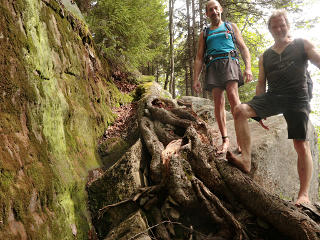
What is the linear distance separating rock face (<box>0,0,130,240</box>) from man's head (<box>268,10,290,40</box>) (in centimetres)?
336

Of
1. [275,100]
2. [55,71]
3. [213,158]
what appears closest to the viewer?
[275,100]

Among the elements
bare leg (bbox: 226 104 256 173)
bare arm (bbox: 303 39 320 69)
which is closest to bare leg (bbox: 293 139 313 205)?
bare leg (bbox: 226 104 256 173)

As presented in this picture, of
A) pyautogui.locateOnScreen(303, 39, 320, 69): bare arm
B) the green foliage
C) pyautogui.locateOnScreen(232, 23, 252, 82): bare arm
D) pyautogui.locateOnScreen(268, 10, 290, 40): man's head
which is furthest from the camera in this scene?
the green foliage

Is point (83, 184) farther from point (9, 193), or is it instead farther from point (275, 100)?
point (275, 100)

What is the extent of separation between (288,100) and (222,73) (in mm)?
1249

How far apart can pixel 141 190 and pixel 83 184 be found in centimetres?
96

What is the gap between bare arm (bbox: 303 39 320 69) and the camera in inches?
113

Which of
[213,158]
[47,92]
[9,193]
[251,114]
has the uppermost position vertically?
[47,92]

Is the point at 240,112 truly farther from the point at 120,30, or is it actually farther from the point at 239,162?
the point at 120,30

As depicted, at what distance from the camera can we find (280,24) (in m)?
3.16

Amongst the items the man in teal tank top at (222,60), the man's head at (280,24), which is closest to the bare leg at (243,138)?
the man in teal tank top at (222,60)

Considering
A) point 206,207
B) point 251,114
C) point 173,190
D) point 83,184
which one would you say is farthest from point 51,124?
point 251,114

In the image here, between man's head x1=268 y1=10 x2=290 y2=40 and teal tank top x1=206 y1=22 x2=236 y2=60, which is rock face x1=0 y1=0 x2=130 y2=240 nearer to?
teal tank top x1=206 y1=22 x2=236 y2=60

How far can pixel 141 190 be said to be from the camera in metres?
3.12
